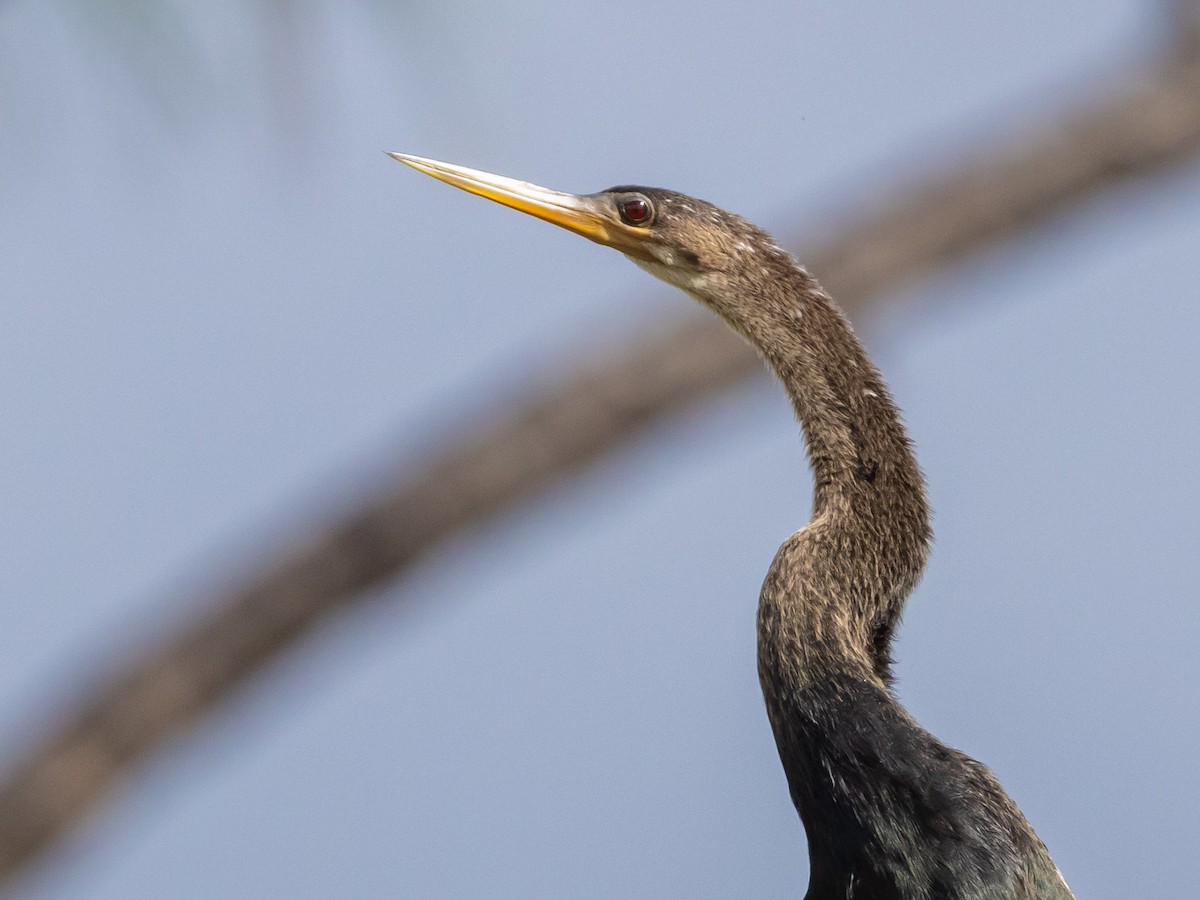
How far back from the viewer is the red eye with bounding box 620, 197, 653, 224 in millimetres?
3098

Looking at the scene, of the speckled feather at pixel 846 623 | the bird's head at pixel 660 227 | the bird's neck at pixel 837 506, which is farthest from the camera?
the bird's head at pixel 660 227

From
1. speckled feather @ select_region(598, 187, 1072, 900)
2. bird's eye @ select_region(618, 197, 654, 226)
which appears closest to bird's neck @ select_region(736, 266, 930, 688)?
speckled feather @ select_region(598, 187, 1072, 900)

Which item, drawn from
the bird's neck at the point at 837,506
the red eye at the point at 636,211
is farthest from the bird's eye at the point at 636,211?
the bird's neck at the point at 837,506

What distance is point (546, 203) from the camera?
3.20 meters

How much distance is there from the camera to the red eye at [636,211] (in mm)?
3098

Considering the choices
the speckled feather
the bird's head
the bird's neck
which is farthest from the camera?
the bird's head

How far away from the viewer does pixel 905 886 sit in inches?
103

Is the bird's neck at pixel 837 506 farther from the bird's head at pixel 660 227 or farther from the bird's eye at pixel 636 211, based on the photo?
the bird's eye at pixel 636 211

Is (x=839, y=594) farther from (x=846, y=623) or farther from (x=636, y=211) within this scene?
(x=636, y=211)

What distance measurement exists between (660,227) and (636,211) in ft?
0.17

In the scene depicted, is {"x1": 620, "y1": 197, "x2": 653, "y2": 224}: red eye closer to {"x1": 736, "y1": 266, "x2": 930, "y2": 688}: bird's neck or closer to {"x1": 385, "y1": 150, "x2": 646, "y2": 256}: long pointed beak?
{"x1": 385, "y1": 150, "x2": 646, "y2": 256}: long pointed beak

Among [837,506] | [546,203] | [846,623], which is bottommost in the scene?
[846,623]

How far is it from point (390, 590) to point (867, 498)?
4.46 ft

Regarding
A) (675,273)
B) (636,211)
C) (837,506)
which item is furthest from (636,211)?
(837,506)
